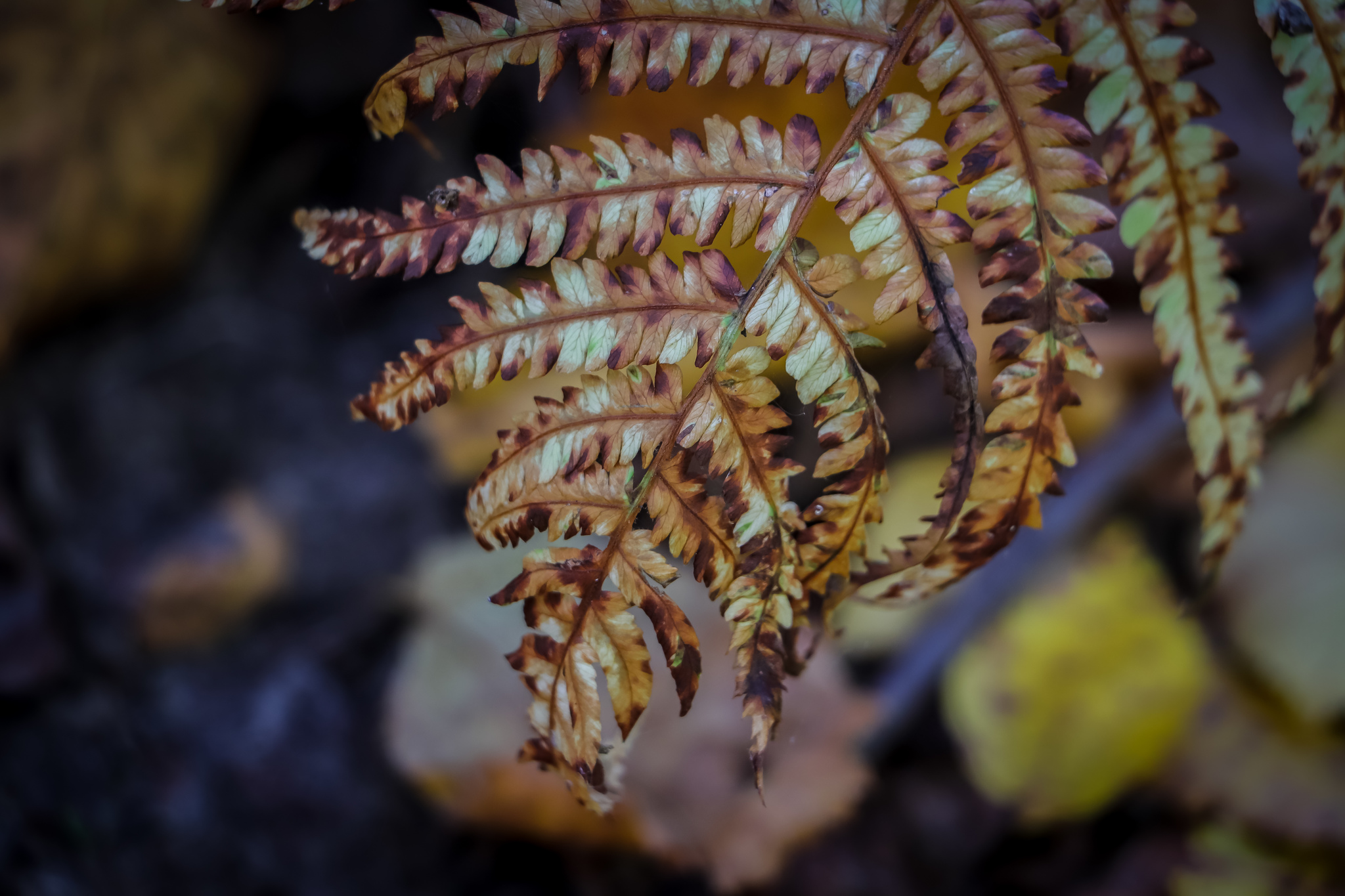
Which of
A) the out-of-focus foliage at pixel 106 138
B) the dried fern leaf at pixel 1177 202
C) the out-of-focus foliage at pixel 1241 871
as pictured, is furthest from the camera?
the out-of-focus foliage at pixel 106 138

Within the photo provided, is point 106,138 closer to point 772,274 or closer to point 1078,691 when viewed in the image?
point 772,274

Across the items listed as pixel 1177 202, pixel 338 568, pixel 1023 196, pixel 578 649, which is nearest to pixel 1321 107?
pixel 1177 202

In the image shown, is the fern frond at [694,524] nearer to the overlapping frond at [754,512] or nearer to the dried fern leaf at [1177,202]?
the overlapping frond at [754,512]

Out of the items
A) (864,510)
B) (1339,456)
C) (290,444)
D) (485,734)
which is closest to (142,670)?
(290,444)

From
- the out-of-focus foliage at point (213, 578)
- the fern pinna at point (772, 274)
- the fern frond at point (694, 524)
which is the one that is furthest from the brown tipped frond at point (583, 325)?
the out-of-focus foliage at point (213, 578)

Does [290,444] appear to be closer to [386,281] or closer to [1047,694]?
[386,281]
